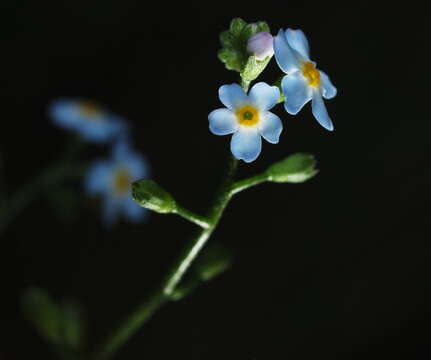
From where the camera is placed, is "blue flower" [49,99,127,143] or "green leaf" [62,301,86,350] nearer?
"green leaf" [62,301,86,350]

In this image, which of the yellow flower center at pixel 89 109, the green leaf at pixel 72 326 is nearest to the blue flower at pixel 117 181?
the yellow flower center at pixel 89 109

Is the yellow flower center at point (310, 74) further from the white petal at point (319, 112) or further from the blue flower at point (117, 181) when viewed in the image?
the blue flower at point (117, 181)

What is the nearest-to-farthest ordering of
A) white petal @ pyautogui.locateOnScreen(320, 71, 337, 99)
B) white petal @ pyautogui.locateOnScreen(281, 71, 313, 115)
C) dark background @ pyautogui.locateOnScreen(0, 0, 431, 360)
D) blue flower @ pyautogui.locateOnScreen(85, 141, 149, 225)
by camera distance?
white petal @ pyautogui.locateOnScreen(281, 71, 313, 115)
white petal @ pyautogui.locateOnScreen(320, 71, 337, 99)
dark background @ pyautogui.locateOnScreen(0, 0, 431, 360)
blue flower @ pyautogui.locateOnScreen(85, 141, 149, 225)

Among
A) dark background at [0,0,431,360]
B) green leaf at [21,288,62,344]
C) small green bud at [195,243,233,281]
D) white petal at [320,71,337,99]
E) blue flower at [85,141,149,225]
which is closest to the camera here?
white petal at [320,71,337,99]

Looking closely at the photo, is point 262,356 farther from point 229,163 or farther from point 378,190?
point 229,163

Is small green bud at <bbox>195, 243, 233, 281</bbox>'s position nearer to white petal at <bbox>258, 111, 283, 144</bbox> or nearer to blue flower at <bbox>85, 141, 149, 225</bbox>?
white petal at <bbox>258, 111, 283, 144</bbox>

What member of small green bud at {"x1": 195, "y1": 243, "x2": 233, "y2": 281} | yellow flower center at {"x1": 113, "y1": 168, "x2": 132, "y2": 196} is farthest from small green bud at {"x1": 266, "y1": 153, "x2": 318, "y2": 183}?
yellow flower center at {"x1": 113, "y1": 168, "x2": 132, "y2": 196}
